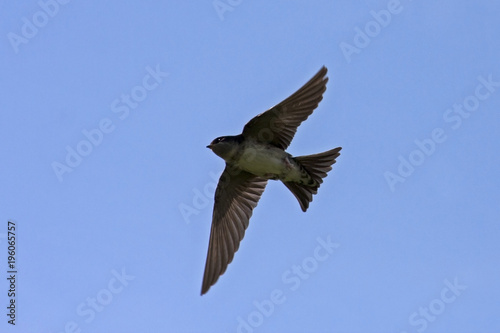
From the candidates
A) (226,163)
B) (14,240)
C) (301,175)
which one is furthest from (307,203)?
(14,240)

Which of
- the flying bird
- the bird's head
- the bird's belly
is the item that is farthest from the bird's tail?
the bird's head

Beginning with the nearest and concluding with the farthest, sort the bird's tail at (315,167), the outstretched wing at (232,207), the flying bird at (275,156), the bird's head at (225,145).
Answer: the flying bird at (275,156) → the bird's head at (225,145) → the bird's tail at (315,167) → the outstretched wing at (232,207)

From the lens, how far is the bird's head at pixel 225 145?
9727 mm

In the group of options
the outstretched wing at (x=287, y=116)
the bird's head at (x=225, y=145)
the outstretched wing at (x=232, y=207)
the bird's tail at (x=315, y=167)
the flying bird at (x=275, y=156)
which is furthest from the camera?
the outstretched wing at (x=232, y=207)

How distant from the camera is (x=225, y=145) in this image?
973 cm

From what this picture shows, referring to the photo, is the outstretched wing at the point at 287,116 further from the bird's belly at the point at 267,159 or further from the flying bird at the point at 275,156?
the bird's belly at the point at 267,159

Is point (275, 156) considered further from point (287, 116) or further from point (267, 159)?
point (287, 116)

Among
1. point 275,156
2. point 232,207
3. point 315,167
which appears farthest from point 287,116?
point 232,207

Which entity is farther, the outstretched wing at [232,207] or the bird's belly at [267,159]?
the outstretched wing at [232,207]

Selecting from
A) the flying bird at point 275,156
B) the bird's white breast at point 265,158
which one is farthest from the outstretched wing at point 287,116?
the bird's white breast at point 265,158

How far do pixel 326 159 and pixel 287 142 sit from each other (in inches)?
17.1

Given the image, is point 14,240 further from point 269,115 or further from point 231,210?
point 269,115

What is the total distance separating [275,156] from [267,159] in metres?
0.09

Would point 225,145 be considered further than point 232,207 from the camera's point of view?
No
